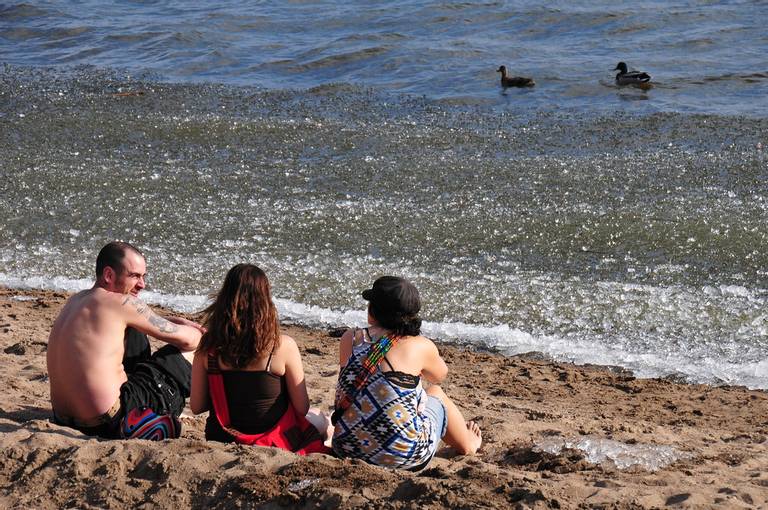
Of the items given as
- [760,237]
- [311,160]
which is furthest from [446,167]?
[760,237]

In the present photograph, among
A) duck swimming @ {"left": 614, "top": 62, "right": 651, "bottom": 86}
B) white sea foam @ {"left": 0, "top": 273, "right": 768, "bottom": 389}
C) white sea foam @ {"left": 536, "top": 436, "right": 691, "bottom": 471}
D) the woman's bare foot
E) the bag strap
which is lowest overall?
white sea foam @ {"left": 0, "top": 273, "right": 768, "bottom": 389}

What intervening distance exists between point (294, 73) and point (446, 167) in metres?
6.60

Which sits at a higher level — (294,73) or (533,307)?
(294,73)

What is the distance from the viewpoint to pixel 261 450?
14.6ft

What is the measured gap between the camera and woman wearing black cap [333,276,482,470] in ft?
15.2

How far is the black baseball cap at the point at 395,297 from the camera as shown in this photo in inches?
181

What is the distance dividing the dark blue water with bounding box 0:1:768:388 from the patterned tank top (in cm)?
295

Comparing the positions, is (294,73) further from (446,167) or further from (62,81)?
(446,167)

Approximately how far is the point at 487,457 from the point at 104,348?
2027mm

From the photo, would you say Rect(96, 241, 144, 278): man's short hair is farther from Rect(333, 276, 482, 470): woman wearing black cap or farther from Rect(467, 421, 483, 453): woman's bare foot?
Rect(467, 421, 483, 453): woman's bare foot

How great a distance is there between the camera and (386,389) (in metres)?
4.63

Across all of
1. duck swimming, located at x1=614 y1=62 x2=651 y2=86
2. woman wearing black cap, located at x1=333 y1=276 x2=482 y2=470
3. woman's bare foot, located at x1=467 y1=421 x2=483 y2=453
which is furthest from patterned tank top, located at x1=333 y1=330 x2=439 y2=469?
duck swimming, located at x1=614 y1=62 x2=651 y2=86

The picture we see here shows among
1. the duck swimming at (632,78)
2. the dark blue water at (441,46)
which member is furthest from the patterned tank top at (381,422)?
the duck swimming at (632,78)

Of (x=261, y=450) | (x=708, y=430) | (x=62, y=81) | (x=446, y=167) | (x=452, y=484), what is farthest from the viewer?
(x=62, y=81)
